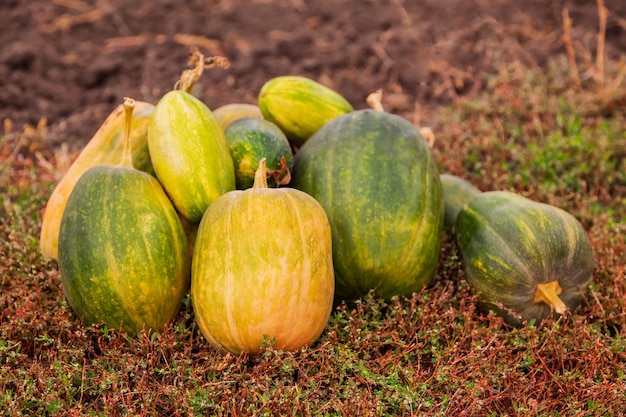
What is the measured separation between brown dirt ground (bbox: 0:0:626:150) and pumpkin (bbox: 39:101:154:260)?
2208 millimetres

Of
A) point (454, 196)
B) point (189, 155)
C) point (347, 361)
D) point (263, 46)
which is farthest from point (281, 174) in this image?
point (263, 46)

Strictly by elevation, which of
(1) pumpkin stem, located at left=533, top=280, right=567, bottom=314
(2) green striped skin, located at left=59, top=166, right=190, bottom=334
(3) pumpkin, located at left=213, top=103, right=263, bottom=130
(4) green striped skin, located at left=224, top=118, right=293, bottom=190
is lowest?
(1) pumpkin stem, located at left=533, top=280, right=567, bottom=314

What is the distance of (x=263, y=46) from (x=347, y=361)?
14.0ft

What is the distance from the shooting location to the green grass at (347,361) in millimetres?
2512

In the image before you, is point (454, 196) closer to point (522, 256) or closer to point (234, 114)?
point (522, 256)

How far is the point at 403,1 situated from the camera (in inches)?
279

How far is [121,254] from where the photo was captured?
2.70 m

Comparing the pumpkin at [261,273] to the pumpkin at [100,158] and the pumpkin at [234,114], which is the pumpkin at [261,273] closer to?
the pumpkin at [100,158]

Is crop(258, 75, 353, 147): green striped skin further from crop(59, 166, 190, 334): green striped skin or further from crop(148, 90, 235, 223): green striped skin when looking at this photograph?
crop(59, 166, 190, 334): green striped skin

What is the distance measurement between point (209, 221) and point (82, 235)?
1.62ft

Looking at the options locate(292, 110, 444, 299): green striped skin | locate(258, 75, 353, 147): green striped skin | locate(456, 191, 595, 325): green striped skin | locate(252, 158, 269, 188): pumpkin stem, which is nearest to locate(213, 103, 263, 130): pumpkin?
locate(258, 75, 353, 147): green striped skin

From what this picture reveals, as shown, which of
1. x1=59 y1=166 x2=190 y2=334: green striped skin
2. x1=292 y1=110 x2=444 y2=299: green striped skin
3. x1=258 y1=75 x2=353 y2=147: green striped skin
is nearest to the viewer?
x1=59 y1=166 x2=190 y2=334: green striped skin

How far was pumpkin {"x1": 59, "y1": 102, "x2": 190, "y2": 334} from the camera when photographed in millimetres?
2699

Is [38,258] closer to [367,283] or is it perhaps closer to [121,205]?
[121,205]
